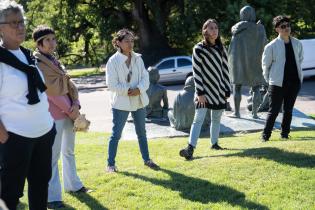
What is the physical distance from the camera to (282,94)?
7340 mm

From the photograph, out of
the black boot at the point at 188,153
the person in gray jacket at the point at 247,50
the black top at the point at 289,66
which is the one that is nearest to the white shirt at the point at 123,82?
the black boot at the point at 188,153

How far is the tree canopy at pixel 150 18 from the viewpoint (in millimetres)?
24484

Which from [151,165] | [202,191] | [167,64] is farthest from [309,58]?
[202,191]

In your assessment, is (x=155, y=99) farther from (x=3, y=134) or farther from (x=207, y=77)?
(x=3, y=134)

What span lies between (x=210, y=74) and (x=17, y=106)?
137 inches

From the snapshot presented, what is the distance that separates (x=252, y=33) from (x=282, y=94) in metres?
2.99

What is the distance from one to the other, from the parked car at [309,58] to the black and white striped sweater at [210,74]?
572 inches

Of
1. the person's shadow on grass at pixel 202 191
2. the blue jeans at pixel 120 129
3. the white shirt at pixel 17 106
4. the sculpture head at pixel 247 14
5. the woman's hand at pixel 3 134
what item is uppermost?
the sculpture head at pixel 247 14

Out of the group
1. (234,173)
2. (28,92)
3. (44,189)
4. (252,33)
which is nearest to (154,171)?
(234,173)

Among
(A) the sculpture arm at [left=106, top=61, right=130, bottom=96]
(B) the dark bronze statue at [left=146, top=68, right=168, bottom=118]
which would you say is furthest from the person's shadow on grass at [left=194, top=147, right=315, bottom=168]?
(B) the dark bronze statue at [left=146, top=68, right=168, bottom=118]

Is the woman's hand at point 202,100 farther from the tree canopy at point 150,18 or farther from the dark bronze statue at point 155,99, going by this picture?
the tree canopy at point 150,18

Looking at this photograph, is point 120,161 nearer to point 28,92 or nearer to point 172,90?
point 28,92

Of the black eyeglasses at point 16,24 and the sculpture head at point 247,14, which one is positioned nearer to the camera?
the black eyeglasses at point 16,24

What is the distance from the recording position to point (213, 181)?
5.44 m
